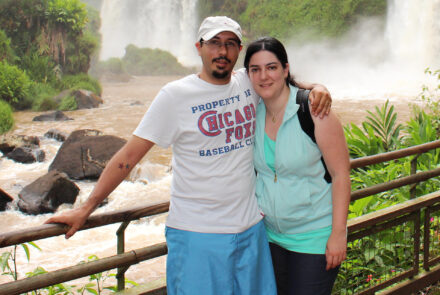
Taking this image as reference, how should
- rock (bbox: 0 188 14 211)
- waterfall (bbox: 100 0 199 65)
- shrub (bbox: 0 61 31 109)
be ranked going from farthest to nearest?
waterfall (bbox: 100 0 199 65) → shrub (bbox: 0 61 31 109) → rock (bbox: 0 188 14 211)

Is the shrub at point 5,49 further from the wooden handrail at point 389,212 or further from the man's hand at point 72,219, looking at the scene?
the man's hand at point 72,219

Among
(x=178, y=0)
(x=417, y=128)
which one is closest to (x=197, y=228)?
(x=417, y=128)

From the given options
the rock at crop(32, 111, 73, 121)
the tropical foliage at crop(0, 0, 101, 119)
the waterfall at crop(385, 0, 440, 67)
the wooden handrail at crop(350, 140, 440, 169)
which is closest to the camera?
the wooden handrail at crop(350, 140, 440, 169)

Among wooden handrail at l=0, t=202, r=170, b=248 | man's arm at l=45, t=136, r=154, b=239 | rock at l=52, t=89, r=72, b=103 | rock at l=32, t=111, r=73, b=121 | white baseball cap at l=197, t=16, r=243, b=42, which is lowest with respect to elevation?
rock at l=32, t=111, r=73, b=121

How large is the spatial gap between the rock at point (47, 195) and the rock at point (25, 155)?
379 cm

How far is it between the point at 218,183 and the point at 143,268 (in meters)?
5.77

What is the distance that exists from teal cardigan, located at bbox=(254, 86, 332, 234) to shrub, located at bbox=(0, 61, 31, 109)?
76.2 ft

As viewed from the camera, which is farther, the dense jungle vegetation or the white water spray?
the white water spray

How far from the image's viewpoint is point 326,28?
35688 mm

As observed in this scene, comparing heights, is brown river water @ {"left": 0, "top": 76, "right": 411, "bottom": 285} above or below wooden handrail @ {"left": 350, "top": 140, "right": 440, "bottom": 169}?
below

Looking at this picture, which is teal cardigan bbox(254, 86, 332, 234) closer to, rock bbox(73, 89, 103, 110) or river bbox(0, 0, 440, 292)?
river bbox(0, 0, 440, 292)

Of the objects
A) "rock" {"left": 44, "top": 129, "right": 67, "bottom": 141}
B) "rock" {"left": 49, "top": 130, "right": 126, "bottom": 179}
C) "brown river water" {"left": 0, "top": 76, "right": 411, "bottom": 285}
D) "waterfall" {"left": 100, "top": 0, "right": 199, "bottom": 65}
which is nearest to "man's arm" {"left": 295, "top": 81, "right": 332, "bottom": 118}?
"brown river water" {"left": 0, "top": 76, "right": 411, "bottom": 285}

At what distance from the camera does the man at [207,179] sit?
1.85 metres

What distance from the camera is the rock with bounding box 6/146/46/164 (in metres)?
13.1
